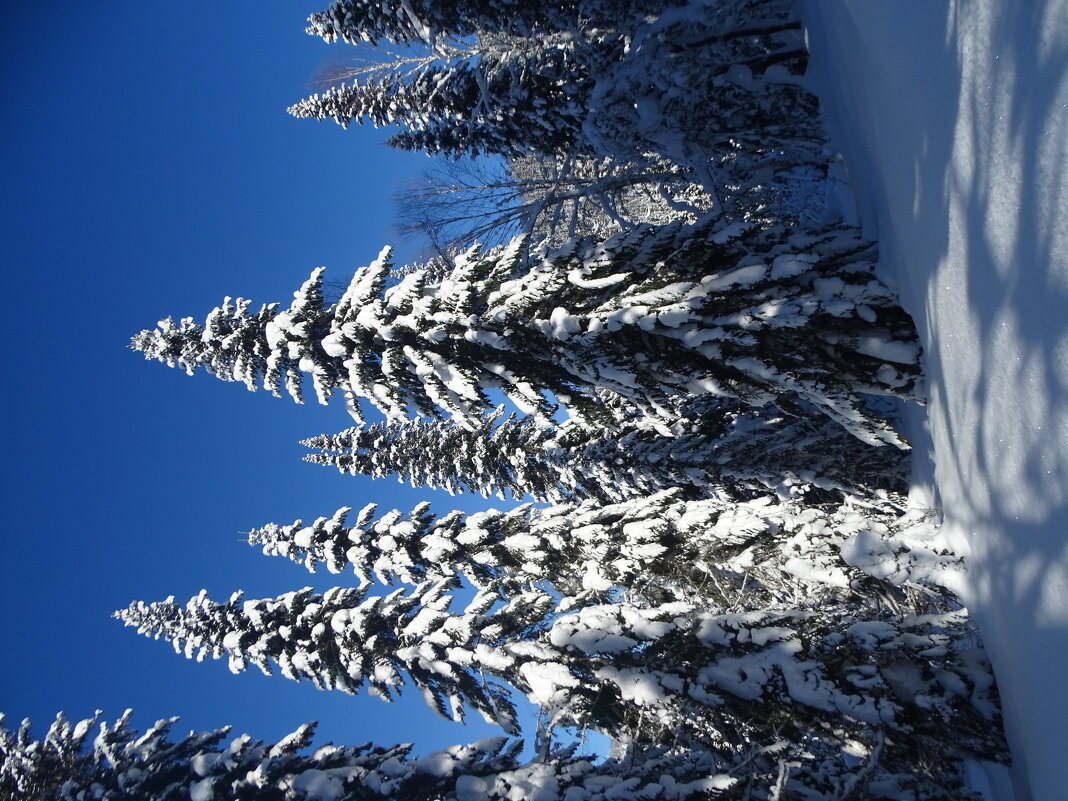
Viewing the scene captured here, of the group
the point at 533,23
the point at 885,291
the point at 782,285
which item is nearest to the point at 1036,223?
the point at 885,291

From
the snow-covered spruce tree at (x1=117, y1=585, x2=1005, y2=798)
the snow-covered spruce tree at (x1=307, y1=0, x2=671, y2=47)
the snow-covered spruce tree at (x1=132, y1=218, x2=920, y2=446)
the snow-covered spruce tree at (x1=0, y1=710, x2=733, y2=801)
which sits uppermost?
the snow-covered spruce tree at (x1=307, y1=0, x2=671, y2=47)

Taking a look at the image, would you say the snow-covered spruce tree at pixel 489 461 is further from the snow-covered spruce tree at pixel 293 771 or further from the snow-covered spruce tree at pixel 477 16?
the snow-covered spruce tree at pixel 477 16

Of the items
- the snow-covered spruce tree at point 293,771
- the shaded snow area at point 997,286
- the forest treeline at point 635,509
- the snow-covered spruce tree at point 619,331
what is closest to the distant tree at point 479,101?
the forest treeline at point 635,509

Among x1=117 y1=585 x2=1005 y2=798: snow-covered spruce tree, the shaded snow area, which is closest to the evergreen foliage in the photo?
x1=117 y1=585 x2=1005 y2=798: snow-covered spruce tree

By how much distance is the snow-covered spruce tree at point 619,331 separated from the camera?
6098mm

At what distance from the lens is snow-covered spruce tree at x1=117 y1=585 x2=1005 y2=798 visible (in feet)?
17.3

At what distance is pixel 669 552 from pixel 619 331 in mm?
3485

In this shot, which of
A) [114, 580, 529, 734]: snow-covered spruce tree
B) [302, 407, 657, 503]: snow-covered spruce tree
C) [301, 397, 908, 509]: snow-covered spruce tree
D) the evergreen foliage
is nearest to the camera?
the evergreen foliage

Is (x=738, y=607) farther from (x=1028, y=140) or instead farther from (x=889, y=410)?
(x=1028, y=140)

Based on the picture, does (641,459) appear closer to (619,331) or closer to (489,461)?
(489,461)

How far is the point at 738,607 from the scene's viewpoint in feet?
25.5

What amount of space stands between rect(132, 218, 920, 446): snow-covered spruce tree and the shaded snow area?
684mm

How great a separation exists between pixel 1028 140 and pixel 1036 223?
15.6 inches

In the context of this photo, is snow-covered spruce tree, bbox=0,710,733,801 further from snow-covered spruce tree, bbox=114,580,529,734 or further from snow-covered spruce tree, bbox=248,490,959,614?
snow-covered spruce tree, bbox=248,490,959,614
